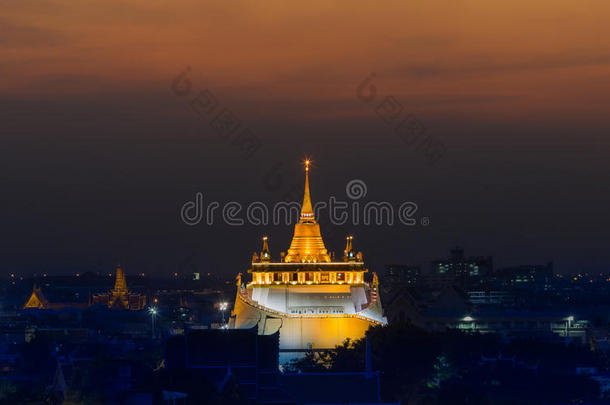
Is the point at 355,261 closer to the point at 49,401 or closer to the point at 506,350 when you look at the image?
the point at 506,350

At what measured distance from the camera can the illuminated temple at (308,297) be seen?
129m

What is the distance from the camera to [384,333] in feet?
399

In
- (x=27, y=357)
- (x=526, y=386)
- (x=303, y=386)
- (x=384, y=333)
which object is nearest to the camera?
(x=303, y=386)

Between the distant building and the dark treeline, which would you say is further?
the dark treeline

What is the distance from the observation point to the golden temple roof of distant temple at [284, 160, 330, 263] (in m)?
137

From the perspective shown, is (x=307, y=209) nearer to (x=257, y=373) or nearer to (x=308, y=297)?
(x=308, y=297)

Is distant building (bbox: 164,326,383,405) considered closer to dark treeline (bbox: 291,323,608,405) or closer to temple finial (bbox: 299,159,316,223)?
dark treeline (bbox: 291,323,608,405)

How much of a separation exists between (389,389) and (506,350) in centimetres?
3510

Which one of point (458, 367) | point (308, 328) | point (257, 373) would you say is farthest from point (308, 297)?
point (257, 373)

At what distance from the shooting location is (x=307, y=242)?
138m

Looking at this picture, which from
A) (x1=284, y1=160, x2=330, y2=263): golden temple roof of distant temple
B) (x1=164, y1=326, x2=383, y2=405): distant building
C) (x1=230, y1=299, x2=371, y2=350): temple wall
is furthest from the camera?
(x1=284, y1=160, x2=330, y2=263): golden temple roof of distant temple

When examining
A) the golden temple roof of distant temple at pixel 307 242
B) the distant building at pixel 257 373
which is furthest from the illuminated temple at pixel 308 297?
the distant building at pixel 257 373

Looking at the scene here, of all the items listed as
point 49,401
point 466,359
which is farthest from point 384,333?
point 49,401

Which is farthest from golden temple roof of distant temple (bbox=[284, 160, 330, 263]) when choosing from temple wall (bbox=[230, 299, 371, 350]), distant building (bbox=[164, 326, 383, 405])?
distant building (bbox=[164, 326, 383, 405])
